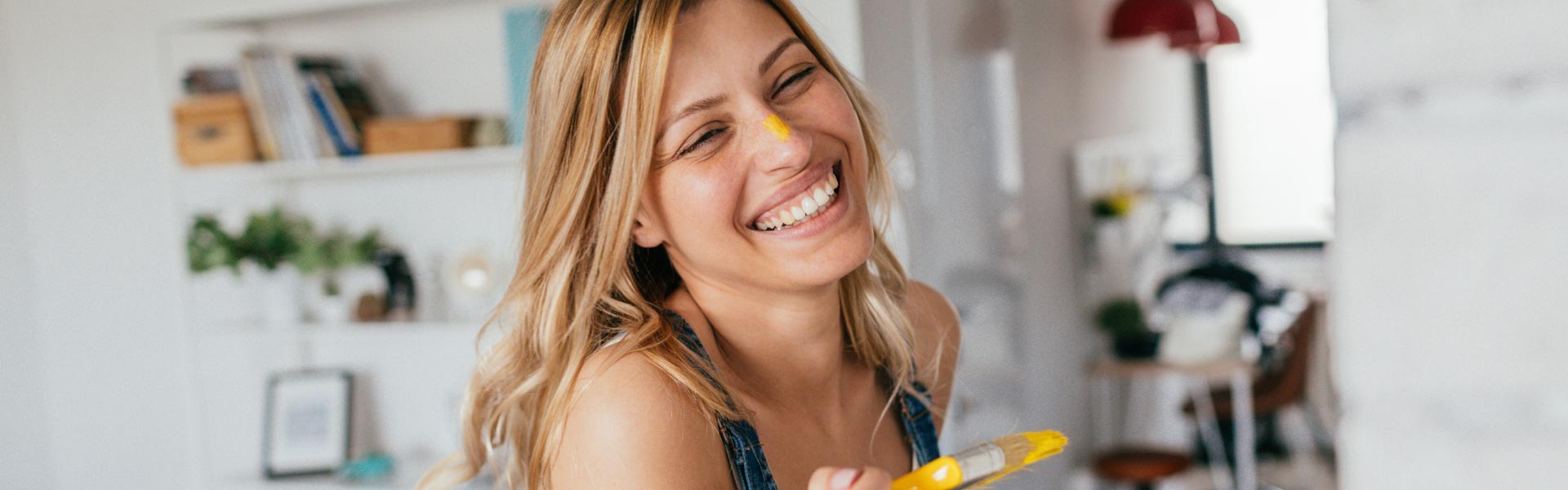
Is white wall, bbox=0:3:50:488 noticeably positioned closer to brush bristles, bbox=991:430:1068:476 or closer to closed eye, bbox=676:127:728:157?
closed eye, bbox=676:127:728:157

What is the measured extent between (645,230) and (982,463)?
1.26 ft

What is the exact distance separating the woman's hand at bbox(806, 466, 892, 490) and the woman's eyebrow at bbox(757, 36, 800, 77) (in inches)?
14.6

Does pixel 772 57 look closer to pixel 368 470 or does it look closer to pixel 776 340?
pixel 776 340

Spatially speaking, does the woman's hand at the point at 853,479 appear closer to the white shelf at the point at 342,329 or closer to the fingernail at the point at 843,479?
the fingernail at the point at 843,479

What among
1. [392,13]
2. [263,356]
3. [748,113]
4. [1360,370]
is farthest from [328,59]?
[1360,370]

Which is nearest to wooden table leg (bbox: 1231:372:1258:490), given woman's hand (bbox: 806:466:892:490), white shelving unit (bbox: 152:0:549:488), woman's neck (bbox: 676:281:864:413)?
white shelving unit (bbox: 152:0:549:488)

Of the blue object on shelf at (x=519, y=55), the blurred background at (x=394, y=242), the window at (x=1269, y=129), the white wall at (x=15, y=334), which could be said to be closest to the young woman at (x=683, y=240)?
the blurred background at (x=394, y=242)

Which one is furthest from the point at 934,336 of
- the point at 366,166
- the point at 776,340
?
the point at 366,166

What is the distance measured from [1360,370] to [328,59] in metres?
3.19

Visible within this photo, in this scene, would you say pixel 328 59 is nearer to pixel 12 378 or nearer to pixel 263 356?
pixel 263 356

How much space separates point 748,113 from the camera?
997 millimetres

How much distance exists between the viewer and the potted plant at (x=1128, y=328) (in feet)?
14.1

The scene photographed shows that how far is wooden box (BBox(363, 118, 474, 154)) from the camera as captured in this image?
2.94 m

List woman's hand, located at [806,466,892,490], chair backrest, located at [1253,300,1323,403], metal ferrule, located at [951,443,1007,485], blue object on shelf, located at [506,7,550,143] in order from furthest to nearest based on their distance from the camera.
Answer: chair backrest, located at [1253,300,1323,403] < blue object on shelf, located at [506,7,550,143] < metal ferrule, located at [951,443,1007,485] < woman's hand, located at [806,466,892,490]
